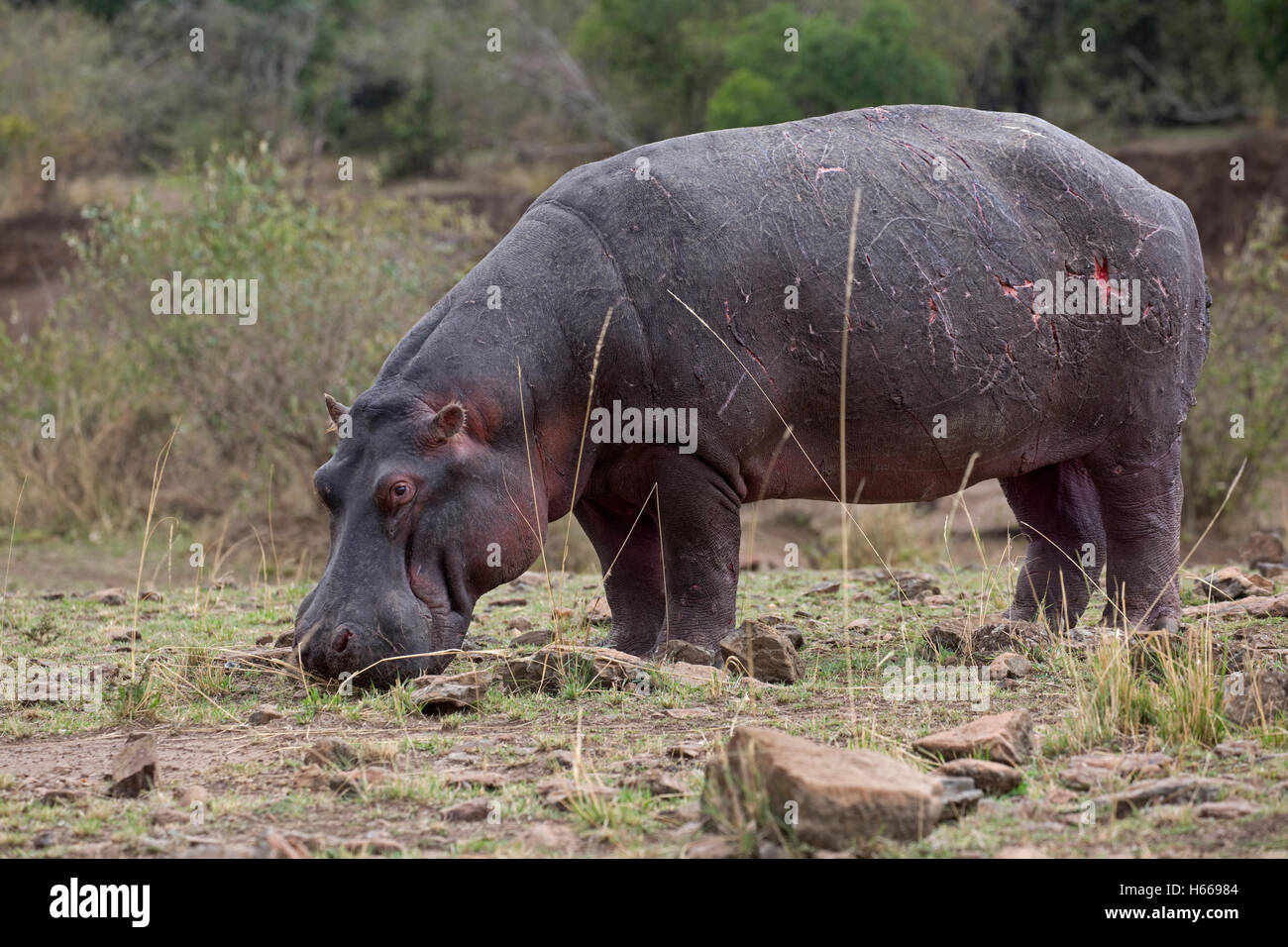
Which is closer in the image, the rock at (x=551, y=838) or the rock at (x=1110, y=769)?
the rock at (x=551, y=838)

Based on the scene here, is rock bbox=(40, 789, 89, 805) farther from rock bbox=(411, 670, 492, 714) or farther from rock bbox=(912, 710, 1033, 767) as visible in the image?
rock bbox=(912, 710, 1033, 767)

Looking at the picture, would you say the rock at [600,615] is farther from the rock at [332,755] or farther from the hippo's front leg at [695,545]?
the rock at [332,755]

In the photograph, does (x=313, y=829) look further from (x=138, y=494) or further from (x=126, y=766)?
(x=138, y=494)

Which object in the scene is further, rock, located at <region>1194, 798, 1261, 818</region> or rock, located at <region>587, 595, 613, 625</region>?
rock, located at <region>587, 595, 613, 625</region>

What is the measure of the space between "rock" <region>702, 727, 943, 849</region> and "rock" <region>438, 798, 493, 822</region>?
0.59 meters

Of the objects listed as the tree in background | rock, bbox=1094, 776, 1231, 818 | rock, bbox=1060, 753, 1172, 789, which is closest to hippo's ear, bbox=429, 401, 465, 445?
rock, bbox=1060, 753, 1172, 789

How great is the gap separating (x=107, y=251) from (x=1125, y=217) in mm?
8903

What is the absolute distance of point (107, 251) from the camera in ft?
40.0

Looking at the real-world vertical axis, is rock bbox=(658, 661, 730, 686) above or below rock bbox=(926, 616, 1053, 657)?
below

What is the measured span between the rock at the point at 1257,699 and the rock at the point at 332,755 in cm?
239

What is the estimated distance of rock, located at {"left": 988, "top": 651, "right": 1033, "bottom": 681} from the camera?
17.0 feet

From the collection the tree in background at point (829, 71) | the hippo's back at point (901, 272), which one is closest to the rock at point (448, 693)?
the hippo's back at point (901, 272)

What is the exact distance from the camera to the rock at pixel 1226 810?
3344 millimetres

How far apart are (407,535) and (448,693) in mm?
696
